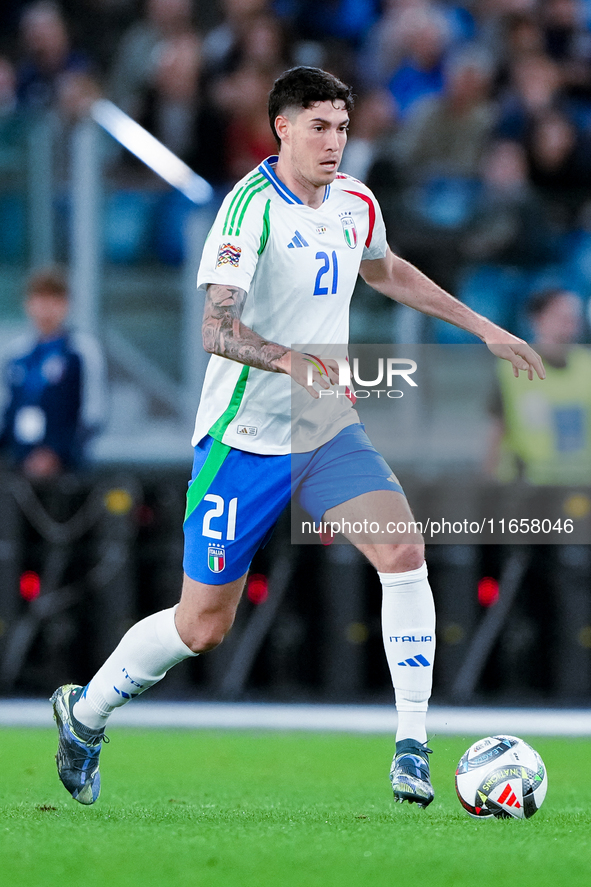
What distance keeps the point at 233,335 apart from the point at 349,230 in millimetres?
793

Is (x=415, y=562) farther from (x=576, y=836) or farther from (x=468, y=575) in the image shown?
(x=468, y=575)

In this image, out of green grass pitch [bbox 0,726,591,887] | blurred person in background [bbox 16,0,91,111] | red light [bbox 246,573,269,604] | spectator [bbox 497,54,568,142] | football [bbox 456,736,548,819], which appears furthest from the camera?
blurred person in background [bbox 16,0,91,111]

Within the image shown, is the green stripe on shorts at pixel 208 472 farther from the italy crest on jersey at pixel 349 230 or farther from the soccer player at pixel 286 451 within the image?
the italy crest on jersey at pixel 349 230

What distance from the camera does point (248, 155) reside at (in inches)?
424

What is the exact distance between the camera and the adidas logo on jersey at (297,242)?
15.6ft

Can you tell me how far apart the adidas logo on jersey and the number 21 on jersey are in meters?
0.06

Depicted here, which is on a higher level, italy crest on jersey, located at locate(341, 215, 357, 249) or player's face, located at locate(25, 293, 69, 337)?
player's face, located at locate(25, 293, 69, 337)

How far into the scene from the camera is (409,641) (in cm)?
475

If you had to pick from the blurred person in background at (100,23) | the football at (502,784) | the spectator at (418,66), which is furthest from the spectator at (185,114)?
the football at (502,784)

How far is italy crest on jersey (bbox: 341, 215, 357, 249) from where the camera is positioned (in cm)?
493

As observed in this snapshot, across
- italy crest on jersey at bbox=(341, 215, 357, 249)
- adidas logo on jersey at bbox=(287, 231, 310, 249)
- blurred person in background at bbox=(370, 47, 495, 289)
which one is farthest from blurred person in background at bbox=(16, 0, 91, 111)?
adidas logo on jersey at bbox=(287, 231, 310, 249)

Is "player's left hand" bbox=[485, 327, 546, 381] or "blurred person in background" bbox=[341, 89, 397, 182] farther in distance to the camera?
"blurred person in background" bbox=[341, 89, 397, 182]

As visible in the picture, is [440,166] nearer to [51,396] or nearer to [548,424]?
[548,424]

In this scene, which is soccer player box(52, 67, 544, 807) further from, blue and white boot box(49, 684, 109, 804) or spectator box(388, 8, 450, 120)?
spectator box(388, 8, 450, 120)
